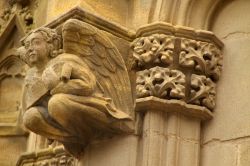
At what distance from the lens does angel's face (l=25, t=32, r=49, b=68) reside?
507 centimetres

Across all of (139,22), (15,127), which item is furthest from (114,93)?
(15,127)

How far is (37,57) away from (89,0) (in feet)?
1.31

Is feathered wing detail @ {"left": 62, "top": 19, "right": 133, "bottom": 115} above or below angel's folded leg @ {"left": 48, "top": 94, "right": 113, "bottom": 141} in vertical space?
above

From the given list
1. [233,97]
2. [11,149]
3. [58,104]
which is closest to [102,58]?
[58,104]

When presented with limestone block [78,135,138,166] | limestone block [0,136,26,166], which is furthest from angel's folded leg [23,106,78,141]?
limestone block [0,136,26,166]

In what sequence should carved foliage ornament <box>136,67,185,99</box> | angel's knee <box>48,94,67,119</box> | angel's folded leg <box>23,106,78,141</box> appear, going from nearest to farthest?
angel's knee <box>48,94,67,119</box>, carved foliage ornament <box>136,67,185,99</box>, angel's folded leg <box>23,106,78,141</box>

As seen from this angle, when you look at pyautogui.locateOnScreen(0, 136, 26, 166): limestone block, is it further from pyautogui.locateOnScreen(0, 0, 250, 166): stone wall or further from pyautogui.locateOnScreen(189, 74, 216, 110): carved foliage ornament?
pyautogui.locateOnScreen(189, 74, 216, 110): carved foliage ornament

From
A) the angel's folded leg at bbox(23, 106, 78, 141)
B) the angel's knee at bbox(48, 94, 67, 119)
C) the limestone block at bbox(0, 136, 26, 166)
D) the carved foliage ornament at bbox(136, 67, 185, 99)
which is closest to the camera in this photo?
the angel's knee at bbox(48, 94, 67, 119)

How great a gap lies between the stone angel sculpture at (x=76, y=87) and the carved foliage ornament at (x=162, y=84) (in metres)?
0.10

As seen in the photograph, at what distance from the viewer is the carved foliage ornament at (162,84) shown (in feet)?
16.1

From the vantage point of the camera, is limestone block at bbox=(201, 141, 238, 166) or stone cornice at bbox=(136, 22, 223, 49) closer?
limestone block at bbox=(201, 141, 238, 166)

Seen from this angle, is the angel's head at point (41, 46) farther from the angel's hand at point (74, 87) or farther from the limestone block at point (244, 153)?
the limestone block at point (244, 153)

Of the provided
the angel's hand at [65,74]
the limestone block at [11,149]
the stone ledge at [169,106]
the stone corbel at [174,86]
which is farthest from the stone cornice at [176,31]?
the limestone block at [11,149]

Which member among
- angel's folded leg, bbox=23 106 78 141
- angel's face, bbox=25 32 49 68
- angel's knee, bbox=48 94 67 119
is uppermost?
angel's face, bbox=25 32 49 68
